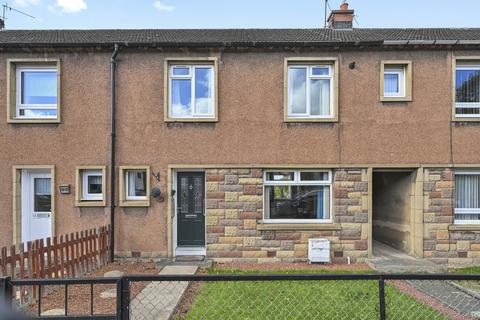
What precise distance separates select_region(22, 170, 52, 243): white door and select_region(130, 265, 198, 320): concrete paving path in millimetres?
4249

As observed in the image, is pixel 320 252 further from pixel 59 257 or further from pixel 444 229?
pixel 59 257

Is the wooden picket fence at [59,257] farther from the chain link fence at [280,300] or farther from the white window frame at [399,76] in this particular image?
the white window frame at [399,76]

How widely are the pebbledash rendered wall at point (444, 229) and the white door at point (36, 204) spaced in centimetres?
978

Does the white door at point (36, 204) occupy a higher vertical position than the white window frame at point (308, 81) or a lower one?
lower

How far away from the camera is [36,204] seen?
29.0 ft

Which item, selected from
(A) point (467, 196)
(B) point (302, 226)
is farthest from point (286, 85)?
(A) point (467, 196)

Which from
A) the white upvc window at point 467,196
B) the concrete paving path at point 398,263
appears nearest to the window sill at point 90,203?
the concrete paving path at point 398,263

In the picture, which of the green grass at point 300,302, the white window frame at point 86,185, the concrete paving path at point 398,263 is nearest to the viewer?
the green grass at point 300,302

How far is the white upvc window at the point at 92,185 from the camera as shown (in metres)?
8.68

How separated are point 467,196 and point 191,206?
Result: 7206 millimetres

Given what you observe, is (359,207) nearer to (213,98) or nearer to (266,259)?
(266,259)

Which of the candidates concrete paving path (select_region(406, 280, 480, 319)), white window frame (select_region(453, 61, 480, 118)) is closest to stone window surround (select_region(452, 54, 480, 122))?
white window frame (select_region(453, 61, 480, 118))

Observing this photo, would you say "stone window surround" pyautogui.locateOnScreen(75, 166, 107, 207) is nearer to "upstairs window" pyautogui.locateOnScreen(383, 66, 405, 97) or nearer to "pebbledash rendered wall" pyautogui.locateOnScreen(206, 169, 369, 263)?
"pebbledash rendered wall" pyautogui.locateOnScreen(206, 169, 369, 263)

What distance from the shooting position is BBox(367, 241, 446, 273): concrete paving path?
752cm
